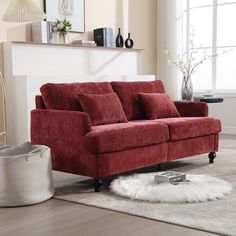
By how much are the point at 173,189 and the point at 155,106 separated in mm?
1539

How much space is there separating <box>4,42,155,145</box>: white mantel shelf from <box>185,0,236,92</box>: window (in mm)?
1511

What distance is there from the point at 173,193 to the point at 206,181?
0.48m

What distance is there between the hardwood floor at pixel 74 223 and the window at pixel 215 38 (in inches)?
194

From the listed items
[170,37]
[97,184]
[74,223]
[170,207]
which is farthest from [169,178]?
[170,37]

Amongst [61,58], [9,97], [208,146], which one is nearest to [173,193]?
[208,146]

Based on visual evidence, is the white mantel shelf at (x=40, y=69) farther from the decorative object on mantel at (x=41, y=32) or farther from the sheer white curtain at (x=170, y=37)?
the sheer white curtain at (x=170, y=37)

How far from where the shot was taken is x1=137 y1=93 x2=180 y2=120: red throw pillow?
4.79 meters

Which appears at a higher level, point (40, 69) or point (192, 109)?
point (40, 69)

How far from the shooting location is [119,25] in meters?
7.06

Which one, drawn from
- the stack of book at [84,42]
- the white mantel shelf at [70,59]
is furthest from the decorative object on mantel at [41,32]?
the stack of book at [84,42]

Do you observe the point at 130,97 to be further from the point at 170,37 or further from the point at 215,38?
the point at 215,38

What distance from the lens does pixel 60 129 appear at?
3.80 meters

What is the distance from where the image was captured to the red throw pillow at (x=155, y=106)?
15.7 feet

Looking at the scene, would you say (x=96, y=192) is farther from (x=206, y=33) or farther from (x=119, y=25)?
(x=206, y=33)
